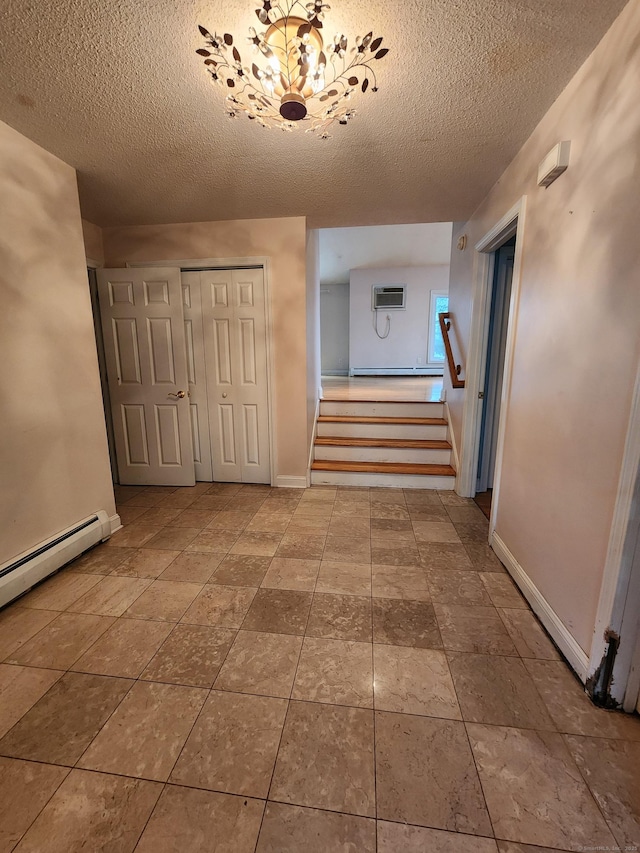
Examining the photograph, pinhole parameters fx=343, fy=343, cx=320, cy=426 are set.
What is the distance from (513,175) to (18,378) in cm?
310

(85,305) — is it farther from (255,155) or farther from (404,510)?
(404,510)

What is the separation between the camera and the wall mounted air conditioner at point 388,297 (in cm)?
716

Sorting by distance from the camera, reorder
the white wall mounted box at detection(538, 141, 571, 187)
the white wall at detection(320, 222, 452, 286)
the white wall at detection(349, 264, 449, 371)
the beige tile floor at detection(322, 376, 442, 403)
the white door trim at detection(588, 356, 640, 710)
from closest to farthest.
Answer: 1. the white door trim at detection(588, 356, 640, 710)
2. the white wall mounted box at detection(538, 141, 571, 187)
3. the beige tile floor at detection(322, 376, 442, 403)
4. the white wall at detection(320, 222, 452, 286)
5. the white wall at detection(349, 264, 449, 371)

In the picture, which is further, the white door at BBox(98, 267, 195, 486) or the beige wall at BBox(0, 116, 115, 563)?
the white door at BBox(98, 267, 195, 486)

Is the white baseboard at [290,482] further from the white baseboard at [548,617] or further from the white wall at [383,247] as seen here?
the white wall at [383,247]

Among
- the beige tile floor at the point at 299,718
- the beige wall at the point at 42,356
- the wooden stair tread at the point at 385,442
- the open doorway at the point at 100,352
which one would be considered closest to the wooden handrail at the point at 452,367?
the wooden stair tread at the point at 385,442

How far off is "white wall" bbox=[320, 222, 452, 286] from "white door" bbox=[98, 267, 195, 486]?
9.45 feet

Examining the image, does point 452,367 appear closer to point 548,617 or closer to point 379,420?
point 379,420

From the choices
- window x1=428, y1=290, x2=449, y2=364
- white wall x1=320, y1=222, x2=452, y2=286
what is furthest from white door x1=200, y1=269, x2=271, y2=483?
window x1=428, y1=290, x2=449, y2=364

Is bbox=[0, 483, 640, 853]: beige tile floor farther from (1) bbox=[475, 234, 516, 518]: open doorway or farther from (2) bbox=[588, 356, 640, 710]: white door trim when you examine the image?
(1) bbox=[475, 234, 516, 518]: open doorway

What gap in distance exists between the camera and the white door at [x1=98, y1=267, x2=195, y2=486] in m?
3.12

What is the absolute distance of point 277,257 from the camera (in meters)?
3.09

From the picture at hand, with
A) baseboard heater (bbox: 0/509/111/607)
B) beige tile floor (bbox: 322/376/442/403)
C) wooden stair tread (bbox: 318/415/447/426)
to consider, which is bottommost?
baseboard heater (bbox: 0/509/111/607)

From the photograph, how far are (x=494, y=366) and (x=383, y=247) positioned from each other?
418 centimetres
